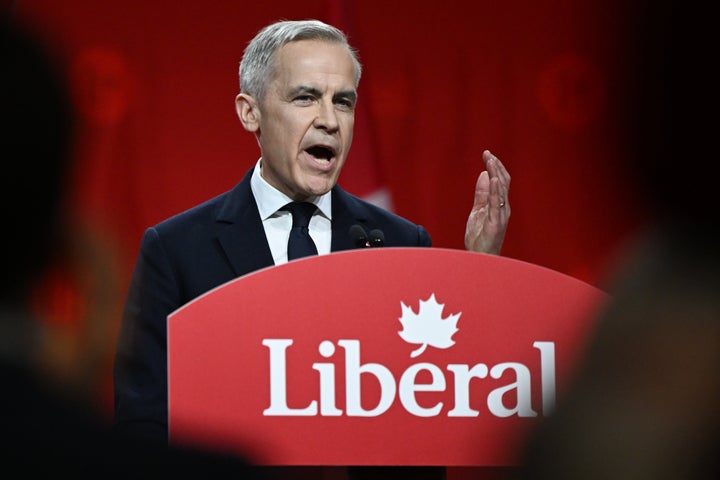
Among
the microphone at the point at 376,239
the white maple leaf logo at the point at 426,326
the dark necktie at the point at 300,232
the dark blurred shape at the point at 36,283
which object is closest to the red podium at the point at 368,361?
the white maple leaf logo at the point at 426,326

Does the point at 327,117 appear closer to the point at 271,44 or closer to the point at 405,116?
the point at 271,44

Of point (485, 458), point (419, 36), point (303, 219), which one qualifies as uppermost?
point (419, 36)

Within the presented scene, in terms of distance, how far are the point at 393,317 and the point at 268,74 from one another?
2.78ft

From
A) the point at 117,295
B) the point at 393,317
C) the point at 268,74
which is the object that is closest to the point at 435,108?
the point at 117,295

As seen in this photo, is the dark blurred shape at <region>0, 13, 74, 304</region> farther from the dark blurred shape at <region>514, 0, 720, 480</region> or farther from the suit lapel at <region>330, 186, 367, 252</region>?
the suit lapel at <region>330, 186, 367, 252</region>

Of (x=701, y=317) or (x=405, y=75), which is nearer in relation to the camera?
(x=701, y=317)

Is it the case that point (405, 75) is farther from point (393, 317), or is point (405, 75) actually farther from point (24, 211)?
point (24, 211)

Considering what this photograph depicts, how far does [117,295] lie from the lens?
3.44 m

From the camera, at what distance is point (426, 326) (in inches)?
47.3

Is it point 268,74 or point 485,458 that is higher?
point 268,74

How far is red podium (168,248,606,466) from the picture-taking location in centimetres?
119

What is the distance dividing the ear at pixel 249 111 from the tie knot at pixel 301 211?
0.74 ft

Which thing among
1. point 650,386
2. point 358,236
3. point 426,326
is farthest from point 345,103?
point 650,386

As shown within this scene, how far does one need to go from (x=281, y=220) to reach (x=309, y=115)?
19cm
